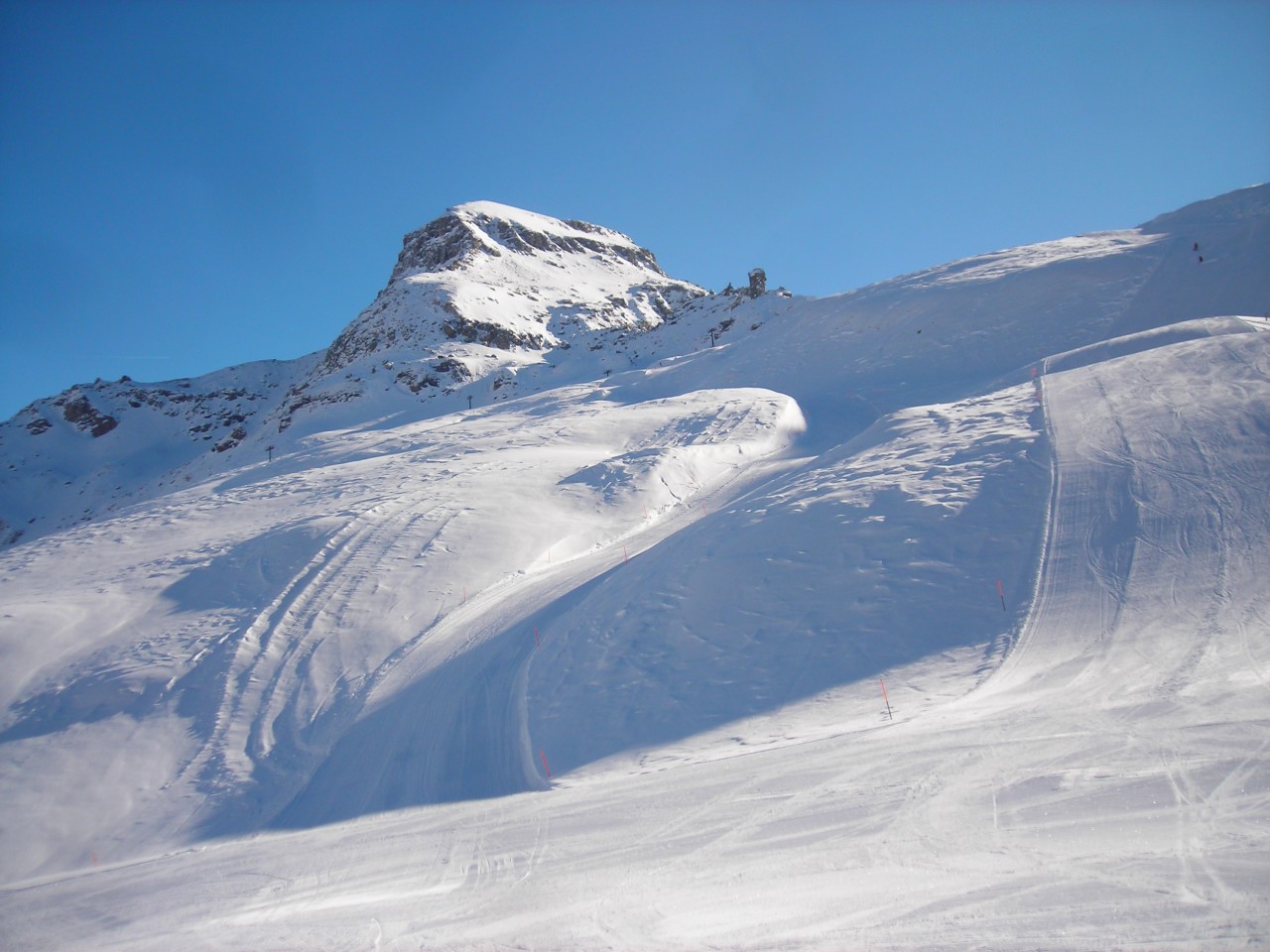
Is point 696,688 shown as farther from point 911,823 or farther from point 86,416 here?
point 86,416

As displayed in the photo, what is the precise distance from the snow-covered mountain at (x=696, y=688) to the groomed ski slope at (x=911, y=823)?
0.04 meters

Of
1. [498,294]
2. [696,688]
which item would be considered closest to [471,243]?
[498,294]

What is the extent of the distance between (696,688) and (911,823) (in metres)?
3.82

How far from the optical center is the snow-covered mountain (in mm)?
5117

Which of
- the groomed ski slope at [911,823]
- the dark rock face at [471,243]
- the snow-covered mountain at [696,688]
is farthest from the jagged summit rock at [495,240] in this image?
the groomed ski slope at [911,823]

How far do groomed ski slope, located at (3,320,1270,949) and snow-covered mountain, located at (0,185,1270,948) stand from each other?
4 centimetres

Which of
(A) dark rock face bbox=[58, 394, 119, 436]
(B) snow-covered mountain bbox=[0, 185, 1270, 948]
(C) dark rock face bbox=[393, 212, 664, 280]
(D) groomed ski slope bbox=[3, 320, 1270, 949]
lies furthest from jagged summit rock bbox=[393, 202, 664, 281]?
(D) groomed ski slope bbox=[3, 320, 1270, 949]

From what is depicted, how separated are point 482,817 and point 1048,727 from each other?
5668 millimetres

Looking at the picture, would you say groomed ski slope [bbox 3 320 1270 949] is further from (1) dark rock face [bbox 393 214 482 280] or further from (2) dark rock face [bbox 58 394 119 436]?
(2) dark rock face [bbox 58 394 119 436]

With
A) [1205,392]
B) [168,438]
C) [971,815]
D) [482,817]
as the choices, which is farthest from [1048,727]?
[168,438]

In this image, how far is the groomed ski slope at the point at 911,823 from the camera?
4.53m

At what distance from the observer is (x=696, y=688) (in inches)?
357

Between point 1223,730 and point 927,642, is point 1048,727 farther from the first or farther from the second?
point 927,642

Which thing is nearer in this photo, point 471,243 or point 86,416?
point 86,416
